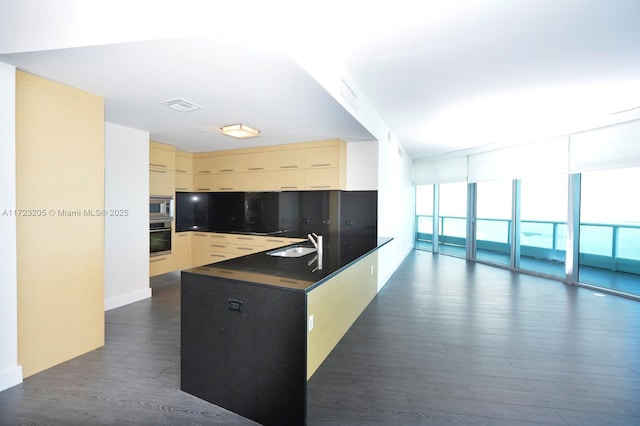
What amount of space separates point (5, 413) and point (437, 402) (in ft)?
9.05

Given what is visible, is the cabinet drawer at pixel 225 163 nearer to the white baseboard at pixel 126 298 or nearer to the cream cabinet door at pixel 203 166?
the cream cabinet door at pixel 203 166

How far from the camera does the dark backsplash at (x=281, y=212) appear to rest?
473 centimetres

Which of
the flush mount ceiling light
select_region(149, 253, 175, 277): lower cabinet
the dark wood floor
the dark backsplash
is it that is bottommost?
the dark wood floor

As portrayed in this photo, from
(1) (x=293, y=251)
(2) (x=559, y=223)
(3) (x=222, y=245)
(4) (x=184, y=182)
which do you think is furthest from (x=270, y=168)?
(2) (x=559, y=223)

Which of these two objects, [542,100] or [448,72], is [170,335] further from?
[542,100]

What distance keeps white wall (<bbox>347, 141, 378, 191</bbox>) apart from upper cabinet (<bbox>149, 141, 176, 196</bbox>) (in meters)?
3.00

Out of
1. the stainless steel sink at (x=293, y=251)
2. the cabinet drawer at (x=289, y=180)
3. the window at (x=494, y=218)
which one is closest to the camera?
the stainless steel sink at (x=293, y=251)

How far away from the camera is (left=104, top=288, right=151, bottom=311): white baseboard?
3.67 m

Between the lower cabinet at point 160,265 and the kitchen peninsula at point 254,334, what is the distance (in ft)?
10.1

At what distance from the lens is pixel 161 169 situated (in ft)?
15.7

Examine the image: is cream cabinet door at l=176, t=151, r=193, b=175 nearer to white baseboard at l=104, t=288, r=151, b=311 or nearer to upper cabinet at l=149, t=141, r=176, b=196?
upper cabinet at l=149, t=141, r=176, b=196

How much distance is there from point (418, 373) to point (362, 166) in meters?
2.99

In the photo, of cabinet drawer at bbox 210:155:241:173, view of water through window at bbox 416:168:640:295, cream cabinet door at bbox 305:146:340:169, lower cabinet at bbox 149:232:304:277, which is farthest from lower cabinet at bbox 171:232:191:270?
view of water through window at bbox 416:168:640:295

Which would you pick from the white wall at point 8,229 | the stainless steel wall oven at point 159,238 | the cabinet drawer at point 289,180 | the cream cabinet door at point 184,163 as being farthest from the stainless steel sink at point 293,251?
the cream cabinet door at point 184,163
